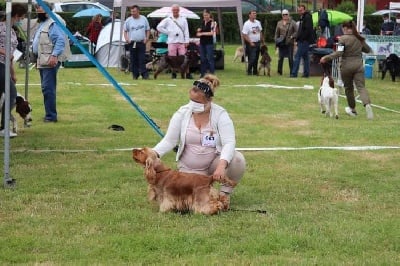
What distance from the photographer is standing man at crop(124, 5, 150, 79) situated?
64.1 feet

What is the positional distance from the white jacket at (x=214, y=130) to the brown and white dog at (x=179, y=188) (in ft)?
0.79

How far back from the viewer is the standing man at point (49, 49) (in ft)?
36.3

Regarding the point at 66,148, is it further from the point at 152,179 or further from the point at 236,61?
the point at 236,61

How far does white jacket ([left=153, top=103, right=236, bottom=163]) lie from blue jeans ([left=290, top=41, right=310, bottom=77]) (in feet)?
48.9

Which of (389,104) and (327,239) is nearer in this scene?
(327,239)

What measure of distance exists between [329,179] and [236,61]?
19.8 meters

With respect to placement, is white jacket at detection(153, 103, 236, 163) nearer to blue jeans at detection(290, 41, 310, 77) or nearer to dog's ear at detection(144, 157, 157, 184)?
dog's ear at detection(144, 157, 157, 184)

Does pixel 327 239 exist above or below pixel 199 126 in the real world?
below

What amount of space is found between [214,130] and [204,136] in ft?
0.30

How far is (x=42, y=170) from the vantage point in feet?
25.6

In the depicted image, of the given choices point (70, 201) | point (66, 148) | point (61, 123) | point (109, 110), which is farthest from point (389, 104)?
point (70, 201)

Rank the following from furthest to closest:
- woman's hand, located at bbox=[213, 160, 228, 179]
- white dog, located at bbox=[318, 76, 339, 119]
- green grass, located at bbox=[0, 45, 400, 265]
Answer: white dog, located at bbox=[318, 76, 339, 119], woman's hand, located at bbox=[213, 160, 228, 179], green grass, located at bbox=[0, 45, 400, 265]

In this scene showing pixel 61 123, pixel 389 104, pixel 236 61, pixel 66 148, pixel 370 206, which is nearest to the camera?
pixel 370 206

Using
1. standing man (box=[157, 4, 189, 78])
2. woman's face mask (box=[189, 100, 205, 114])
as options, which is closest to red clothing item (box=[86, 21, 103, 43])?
standing man (box=[157, 4, 189, 78])
